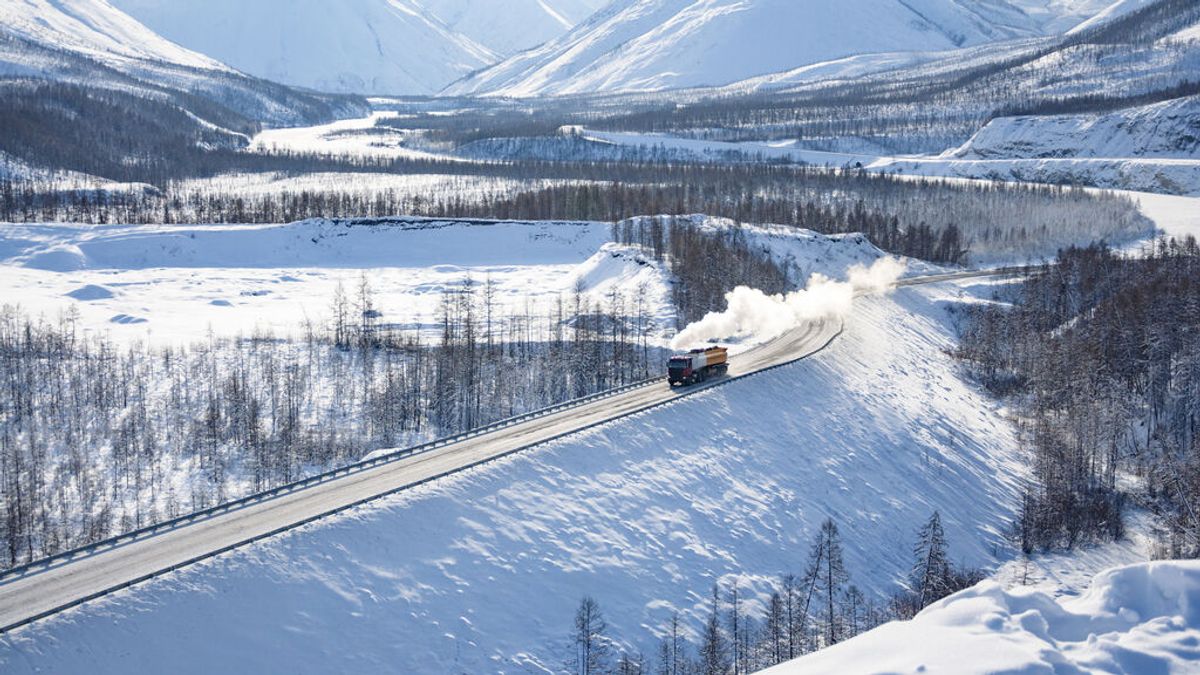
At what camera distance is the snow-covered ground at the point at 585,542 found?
24.8 metres

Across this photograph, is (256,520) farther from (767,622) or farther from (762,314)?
(762,314)

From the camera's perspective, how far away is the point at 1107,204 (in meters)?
127

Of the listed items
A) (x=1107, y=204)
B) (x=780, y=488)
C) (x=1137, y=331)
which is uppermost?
(x=1107, y=204)

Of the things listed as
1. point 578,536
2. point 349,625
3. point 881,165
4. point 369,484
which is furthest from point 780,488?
point 881,165

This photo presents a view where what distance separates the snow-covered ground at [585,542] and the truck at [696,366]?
4.91 ft

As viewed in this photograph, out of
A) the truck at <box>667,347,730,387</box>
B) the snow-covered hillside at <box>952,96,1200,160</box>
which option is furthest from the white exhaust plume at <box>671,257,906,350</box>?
the snow-covered hillside at <box>952,96,1200,160</box>

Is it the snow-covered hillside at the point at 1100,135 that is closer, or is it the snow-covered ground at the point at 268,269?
the snow-covered ground at the point at 268,269

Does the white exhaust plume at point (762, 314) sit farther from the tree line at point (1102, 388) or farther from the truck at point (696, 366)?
the tree line at point (1102, 388)

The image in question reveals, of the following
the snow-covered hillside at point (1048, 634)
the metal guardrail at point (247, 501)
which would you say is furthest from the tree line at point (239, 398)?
the snow-covered hillside at point (1048, 634)

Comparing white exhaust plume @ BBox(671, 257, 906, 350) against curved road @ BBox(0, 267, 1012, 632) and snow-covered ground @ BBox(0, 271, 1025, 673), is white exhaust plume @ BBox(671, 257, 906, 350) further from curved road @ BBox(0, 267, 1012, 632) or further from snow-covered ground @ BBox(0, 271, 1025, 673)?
curved road @ BBox(0, 267, 1012, 632)

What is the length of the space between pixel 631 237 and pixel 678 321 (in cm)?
2953

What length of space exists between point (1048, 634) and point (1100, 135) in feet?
580

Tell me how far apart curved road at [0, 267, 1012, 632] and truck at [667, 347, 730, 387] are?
3.34 feet

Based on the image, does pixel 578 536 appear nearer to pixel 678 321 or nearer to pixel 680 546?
pixel 680 546
